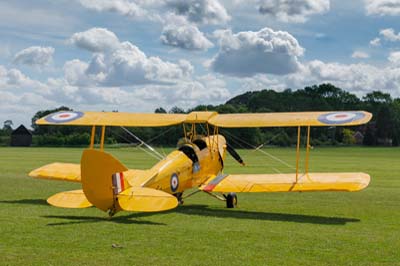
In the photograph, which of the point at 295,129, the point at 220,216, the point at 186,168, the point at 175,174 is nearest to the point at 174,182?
the point at 175,174

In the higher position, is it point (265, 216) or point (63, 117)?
point (63, 117)

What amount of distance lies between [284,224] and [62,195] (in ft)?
12.5

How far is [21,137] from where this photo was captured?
94.7 metres

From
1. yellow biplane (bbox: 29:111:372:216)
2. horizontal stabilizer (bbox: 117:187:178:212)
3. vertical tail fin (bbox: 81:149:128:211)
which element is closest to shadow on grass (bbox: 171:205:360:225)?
yellow biplane (bbox: 29:111:372:216)

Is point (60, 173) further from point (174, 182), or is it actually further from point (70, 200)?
point (70, 200)

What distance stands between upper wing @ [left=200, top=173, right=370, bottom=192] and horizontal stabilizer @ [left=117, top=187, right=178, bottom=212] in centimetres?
292

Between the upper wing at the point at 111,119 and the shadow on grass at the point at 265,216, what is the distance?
191 centimetres

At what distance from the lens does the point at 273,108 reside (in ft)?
374

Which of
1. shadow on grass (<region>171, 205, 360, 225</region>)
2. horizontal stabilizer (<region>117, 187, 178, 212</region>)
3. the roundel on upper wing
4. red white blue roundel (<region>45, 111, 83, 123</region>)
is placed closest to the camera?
horizontal stabilizer (<region>117, 187, 178, 212</region>)

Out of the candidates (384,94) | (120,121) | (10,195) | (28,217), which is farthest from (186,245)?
(384,94)

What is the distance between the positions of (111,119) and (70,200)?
3.52m

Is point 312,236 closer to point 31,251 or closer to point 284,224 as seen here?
point 284,224

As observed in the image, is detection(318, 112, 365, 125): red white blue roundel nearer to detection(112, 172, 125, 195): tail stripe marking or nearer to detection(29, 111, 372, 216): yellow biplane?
detection(29, 111, 372, 216): yellow biplane

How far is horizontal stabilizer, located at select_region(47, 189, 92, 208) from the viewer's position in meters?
9.70
